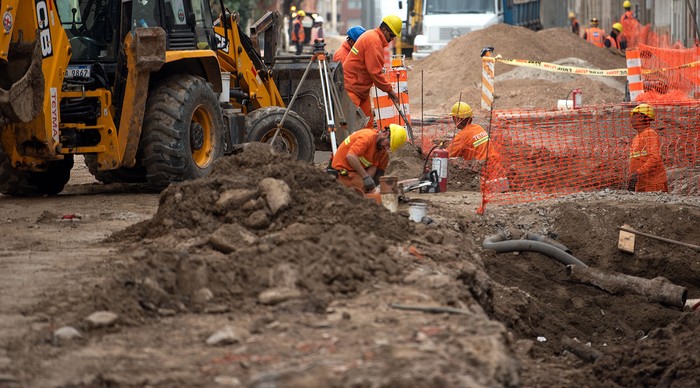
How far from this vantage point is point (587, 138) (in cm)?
1489

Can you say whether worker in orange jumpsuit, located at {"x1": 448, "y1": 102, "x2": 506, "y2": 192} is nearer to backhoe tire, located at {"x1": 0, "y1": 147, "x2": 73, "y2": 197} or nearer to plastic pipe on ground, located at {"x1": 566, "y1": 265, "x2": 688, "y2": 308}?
plastic pipe on ground, located at {"x1": 566, "y1": 265, "x2": 688, "y2": 308}

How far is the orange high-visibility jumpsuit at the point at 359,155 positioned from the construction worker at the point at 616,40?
996 inches

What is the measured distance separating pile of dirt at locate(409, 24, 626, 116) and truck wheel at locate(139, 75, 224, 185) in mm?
12399

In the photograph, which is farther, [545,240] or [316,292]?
[545,240]

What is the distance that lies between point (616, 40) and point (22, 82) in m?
27.9

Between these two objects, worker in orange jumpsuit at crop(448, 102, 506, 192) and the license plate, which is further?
worker in orange jumpsuit at crop(448, 102, 506, 192)

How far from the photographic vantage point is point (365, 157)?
35.0 feet

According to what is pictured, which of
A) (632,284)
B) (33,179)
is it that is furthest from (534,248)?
(33,179)

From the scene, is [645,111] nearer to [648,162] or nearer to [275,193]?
[648,162]

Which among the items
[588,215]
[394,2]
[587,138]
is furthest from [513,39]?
[588,215]

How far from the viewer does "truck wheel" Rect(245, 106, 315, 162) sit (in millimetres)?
13055

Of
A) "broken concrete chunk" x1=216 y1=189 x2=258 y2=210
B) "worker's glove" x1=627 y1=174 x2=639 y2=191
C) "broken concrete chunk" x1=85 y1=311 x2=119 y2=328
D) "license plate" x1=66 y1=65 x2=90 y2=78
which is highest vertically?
"license plate" x1=66 y1=65 x2=90 y2=78

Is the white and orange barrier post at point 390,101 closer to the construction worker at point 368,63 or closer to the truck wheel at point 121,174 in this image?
the construction worker at point 368,63

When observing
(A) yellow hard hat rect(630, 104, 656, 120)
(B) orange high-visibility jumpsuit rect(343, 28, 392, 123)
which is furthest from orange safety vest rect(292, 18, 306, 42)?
(A) yellow hard hat rect(630, 104, 656, 120)
